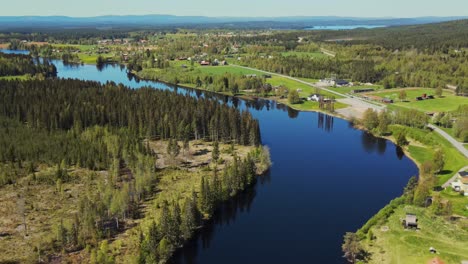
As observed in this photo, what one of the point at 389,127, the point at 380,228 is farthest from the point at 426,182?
the point at 389,127

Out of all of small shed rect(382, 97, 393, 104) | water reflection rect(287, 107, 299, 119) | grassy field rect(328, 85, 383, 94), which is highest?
grassy field rect(328, 85, 383, 94)

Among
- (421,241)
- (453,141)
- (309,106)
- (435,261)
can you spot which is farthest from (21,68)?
(435,261)

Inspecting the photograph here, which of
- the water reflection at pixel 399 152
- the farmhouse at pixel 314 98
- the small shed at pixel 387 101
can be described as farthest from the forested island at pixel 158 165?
the farmhouse at pixel 314 98

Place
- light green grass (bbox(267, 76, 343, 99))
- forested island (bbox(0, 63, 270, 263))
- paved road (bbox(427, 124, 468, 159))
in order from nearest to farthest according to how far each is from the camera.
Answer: forested island (bbox(0, 63, 270, 263)) → paved road (bbox(427, 124, 468, 159)) → light green grass (bbox(267, 76, 343, 99))

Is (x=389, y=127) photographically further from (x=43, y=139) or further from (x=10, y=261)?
(x=10, y=261)

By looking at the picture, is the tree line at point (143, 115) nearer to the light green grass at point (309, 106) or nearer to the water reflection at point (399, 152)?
the water reflection at point (399, 152)

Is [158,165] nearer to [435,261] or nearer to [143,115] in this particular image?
[143,115]

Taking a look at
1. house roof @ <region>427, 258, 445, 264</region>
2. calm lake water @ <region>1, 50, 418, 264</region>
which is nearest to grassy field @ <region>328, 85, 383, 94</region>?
calm lake water @ <region>1, 50, 418, 264</region>

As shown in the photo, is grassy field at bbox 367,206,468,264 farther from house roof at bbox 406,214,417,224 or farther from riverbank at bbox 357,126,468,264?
house roof at bbox 406,214,417,224
